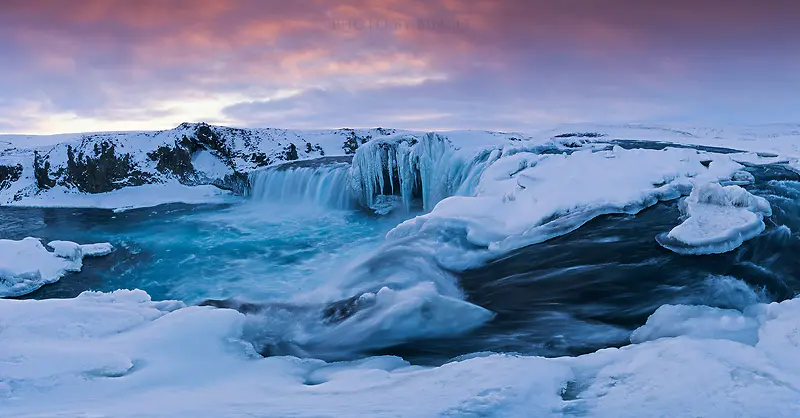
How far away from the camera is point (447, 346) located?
3902 millimetres

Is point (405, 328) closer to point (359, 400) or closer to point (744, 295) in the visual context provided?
point (359, 400)

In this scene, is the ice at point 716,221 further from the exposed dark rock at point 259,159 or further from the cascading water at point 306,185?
the exposed dark rock at point 259,159

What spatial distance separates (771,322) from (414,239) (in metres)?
4.56

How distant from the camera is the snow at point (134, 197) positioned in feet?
75.7

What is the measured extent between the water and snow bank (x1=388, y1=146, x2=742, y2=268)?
0.98 ft

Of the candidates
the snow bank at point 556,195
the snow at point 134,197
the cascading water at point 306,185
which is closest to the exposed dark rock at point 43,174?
the snow at point 134,197

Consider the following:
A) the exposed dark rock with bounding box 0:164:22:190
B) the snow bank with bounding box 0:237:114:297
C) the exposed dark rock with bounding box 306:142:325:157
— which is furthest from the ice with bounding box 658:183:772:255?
the exposed dark rock with bounding box 0:164:22:190

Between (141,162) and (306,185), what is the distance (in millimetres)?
10903

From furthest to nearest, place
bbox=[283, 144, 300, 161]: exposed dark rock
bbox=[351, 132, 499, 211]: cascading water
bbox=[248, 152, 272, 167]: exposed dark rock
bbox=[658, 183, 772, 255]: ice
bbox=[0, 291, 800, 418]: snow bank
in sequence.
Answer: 1. bbox=[283, 144, 300, 161]: exposed dark rock
2. bbox=[248, 152, 272, 167]: exposed dark rock
3. bbox=[351, 132, 499, 211]: cascading water
4. bbox=[658, 183, 772, 255]: ice
5. bbox=[0, 291, 800, 418]: snow bank

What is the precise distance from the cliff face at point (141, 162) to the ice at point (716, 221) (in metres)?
20.8

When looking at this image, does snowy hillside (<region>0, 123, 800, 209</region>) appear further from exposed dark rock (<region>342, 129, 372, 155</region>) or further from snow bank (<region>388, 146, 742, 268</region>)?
snow bank (<region>388, 146, 742, 268</region>)

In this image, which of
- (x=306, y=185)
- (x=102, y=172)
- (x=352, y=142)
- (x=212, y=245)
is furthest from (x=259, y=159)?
(x=212, y=245)

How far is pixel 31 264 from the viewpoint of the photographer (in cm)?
954

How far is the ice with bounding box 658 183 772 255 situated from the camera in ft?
17.8
